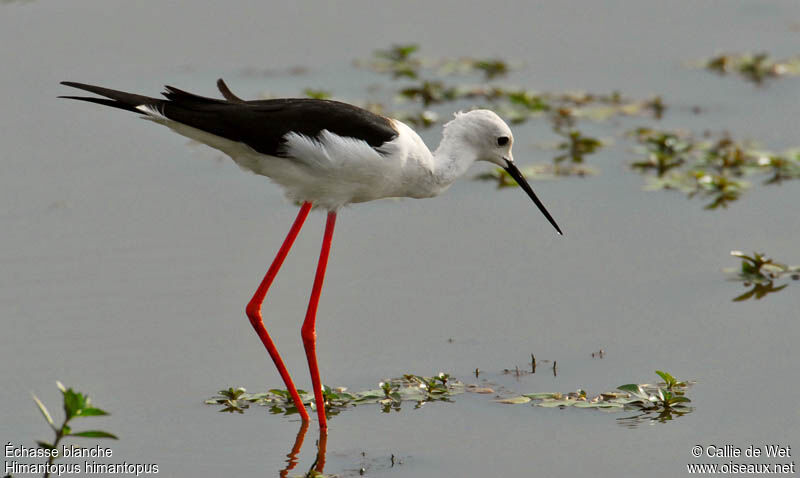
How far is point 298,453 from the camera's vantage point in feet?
17.3

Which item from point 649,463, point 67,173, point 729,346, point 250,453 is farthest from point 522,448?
point 67,173

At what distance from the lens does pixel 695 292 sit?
6.84 m

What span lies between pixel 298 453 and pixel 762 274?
3062 millimetres

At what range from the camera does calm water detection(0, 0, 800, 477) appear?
17.6ft

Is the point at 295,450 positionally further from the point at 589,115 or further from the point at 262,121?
the point at 589,115

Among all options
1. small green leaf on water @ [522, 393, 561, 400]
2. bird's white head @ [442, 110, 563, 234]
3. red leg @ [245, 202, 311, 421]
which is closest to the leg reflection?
red leg @ [245, 202, 311, 421]

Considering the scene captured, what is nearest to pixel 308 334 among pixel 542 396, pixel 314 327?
pixel 314 327

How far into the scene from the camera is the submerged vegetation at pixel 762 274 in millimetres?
6887

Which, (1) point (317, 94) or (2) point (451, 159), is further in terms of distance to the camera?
(1) point (317, 94)

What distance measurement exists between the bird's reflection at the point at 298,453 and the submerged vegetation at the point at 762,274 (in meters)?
2.71

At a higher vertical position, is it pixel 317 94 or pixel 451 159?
pixel 317 94

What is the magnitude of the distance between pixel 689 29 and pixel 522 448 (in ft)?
23.9

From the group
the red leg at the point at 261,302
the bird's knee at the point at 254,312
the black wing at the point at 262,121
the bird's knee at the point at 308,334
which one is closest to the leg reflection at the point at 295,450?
the red leg at the point at 261,302

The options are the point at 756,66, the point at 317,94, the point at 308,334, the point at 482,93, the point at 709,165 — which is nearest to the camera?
the point at 308,334
